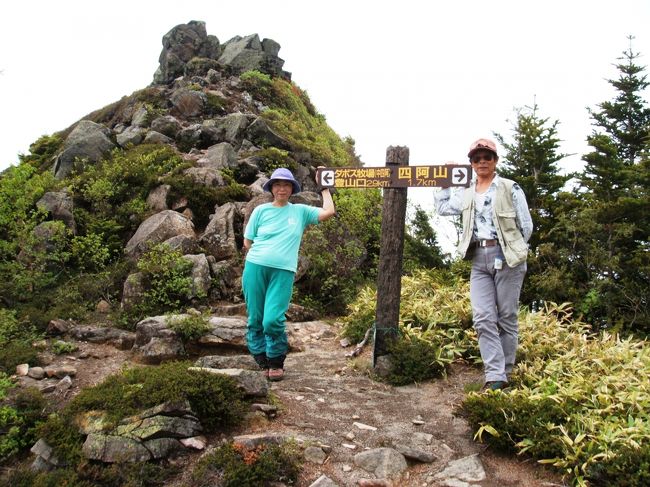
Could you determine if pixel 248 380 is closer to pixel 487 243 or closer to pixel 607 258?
pixel 487 243

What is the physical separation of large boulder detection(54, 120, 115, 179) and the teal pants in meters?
10.1

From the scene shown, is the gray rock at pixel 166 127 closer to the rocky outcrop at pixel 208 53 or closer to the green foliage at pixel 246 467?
the rocky outcrop at pixel 208 53

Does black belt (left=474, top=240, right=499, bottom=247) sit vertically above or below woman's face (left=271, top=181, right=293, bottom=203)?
below

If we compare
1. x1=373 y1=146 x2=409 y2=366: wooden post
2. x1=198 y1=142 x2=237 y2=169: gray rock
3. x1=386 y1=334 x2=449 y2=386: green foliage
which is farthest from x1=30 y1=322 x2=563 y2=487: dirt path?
x1=198 y1=142 x2=237 y2=169: gray rock

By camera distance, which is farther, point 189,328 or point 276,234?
point 189,328

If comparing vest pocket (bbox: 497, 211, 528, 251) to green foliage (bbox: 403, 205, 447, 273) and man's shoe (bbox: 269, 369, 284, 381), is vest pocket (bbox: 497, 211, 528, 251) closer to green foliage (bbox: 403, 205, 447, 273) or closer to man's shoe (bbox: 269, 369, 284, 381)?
man's shoe (bbox: 269, 369, 284, 381)

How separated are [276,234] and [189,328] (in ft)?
8.29

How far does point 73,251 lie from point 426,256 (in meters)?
7.22

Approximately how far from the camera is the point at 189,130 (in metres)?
16.3

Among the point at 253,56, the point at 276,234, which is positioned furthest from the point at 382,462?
the point at 253,56

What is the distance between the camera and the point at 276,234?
231 inches

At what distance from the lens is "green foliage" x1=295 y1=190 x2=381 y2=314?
10500mm

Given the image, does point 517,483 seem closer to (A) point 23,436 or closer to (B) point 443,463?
(B) point 443,463

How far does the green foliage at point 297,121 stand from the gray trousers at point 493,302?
11.7m
